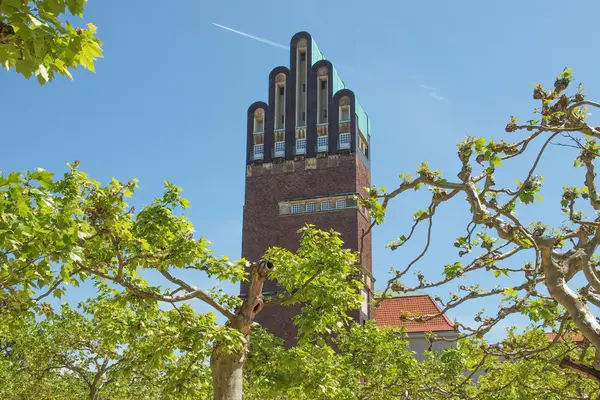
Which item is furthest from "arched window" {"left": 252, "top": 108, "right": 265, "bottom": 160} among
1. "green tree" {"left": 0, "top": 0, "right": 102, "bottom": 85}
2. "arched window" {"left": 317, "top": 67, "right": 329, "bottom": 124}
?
"green tree" {"left": 0, "top": 0, "right": 102, "bottom": 85}

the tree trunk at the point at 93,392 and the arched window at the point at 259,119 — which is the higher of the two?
the arched window at the point at 259,119

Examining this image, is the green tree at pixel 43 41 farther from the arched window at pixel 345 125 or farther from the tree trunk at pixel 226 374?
the arched window at pixel 345 125

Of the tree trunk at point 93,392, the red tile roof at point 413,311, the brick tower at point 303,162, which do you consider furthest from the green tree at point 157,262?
the red tile roof at point 413,311

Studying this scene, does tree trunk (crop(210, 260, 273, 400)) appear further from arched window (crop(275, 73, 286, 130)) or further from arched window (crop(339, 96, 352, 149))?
arched window (crop(275, 73, 286, 130))

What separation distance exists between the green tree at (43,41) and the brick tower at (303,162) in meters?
40.7

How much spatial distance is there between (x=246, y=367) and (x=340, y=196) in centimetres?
3246

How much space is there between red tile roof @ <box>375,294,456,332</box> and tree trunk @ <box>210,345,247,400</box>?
35789 millimetres

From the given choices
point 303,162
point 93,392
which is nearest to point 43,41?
point 93,392

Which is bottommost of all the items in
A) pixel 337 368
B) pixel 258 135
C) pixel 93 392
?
pixel 337 368

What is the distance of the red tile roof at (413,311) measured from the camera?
49281 mm

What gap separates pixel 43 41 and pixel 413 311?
4615 centimetres

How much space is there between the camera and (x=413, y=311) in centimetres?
4881

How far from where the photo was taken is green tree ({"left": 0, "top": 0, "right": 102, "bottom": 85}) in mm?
4809

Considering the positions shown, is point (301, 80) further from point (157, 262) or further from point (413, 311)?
point (157, 262)
